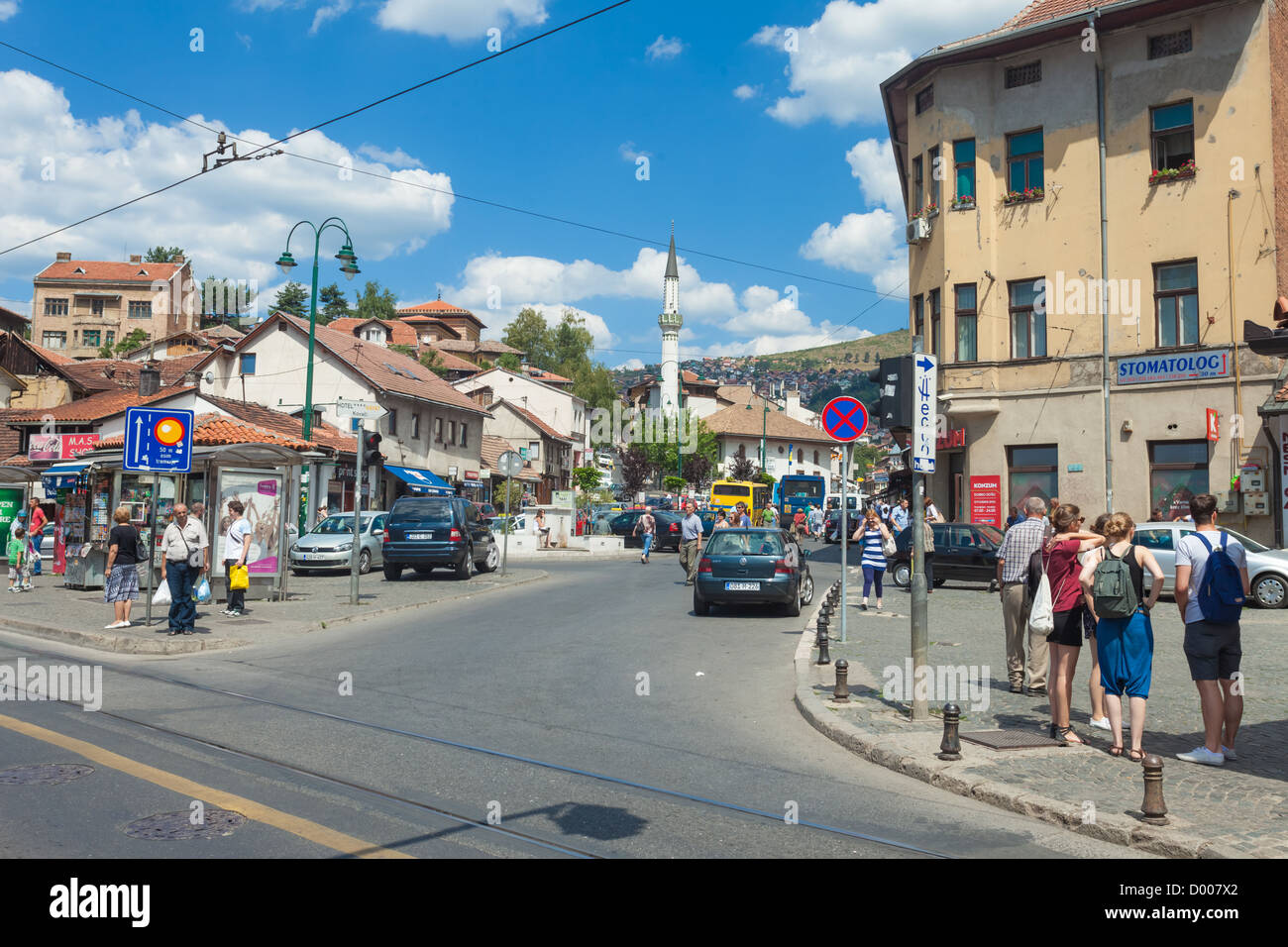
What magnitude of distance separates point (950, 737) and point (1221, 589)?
2.28m

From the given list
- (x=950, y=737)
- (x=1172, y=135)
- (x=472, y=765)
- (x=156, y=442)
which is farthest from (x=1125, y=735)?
(x=1172, y=135)

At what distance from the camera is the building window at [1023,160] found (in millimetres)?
27406

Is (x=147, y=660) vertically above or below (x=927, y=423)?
below

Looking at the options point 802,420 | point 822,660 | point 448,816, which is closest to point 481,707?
point 448,816

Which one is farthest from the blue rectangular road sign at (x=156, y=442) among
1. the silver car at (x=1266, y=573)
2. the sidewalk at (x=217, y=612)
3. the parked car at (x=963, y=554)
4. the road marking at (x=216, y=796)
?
the silver car at (x=1266, y=573)

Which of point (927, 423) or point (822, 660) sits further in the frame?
point (822, 660)

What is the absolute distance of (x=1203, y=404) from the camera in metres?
24.3

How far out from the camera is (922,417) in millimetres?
8773

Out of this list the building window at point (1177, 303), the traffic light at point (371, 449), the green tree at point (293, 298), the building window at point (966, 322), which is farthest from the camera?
the green tree at point (293, 298)

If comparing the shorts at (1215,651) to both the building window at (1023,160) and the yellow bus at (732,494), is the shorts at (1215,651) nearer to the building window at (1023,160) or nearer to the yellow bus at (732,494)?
the building window at (1023,160)

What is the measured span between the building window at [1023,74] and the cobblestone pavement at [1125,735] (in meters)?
18.2

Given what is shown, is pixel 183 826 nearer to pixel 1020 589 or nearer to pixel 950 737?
pixel 950 737
